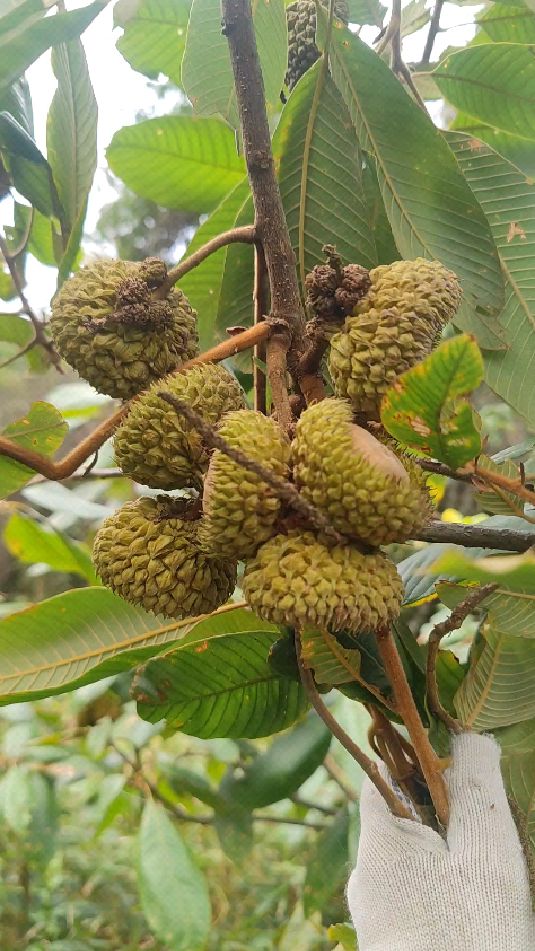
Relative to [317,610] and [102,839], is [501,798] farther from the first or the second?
[102,839]

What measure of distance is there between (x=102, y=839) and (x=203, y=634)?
2.27 m

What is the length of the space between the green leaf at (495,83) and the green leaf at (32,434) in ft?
2.35

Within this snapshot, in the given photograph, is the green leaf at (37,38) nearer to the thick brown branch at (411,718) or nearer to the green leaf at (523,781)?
the thick brown branch at (411,718)

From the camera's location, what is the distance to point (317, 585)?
55cm

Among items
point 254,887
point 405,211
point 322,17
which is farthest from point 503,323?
point 254,887

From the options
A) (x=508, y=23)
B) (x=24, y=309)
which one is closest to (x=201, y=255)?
(x=24, y=309)

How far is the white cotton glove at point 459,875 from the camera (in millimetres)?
833

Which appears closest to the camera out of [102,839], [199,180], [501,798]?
[501,798]

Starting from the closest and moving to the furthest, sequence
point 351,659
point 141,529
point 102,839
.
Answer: point 141,529, point 351,659, point 102,839

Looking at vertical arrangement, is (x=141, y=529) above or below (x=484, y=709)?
above

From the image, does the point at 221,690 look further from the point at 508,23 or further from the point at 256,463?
the point at 508,23

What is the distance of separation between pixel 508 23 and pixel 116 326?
0.87m

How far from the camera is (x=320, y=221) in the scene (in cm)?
87

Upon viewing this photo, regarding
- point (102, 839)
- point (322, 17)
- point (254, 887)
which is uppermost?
point (322, 17)
